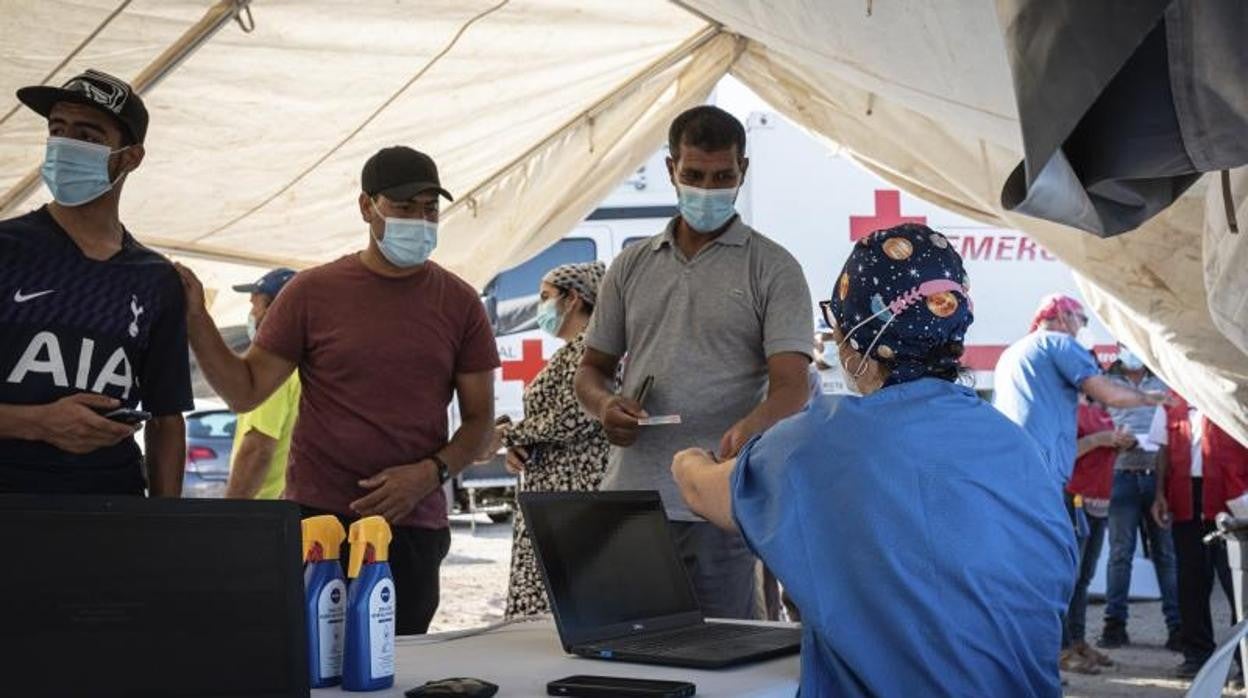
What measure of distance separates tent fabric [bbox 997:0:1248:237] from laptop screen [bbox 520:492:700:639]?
1.11 metres

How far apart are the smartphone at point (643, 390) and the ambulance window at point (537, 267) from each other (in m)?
9.83

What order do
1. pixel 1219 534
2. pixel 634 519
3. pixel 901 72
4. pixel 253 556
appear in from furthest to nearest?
pixel 1219 534 < pixel 901 72 < pixel 634 519 < pixel 253 556

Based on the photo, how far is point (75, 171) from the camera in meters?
3.31

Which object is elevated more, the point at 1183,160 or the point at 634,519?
the point at 1183,160

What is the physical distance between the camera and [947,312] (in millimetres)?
2441

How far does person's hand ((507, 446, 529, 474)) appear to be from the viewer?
5.08 m

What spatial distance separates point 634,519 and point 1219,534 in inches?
85.1

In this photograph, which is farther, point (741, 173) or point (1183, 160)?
point (741, 173)

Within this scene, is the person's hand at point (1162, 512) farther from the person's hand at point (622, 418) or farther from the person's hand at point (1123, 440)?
the person's hand at point (622, 418)

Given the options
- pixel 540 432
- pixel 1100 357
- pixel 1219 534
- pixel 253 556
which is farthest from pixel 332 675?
pixel 1100 357

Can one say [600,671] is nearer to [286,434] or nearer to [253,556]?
[253,556]

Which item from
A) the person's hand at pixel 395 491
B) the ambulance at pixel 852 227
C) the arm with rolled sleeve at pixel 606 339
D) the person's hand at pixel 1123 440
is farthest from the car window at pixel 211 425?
the person's hand at pixel 395 491

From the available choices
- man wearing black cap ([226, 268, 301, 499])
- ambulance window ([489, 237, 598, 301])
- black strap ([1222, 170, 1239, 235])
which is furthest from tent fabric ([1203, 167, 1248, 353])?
ambulance window ([489, 237, 598, 301])

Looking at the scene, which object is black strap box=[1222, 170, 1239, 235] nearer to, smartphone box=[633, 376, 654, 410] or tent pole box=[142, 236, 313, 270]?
smartphone box=[633, 376, 654, 410]
